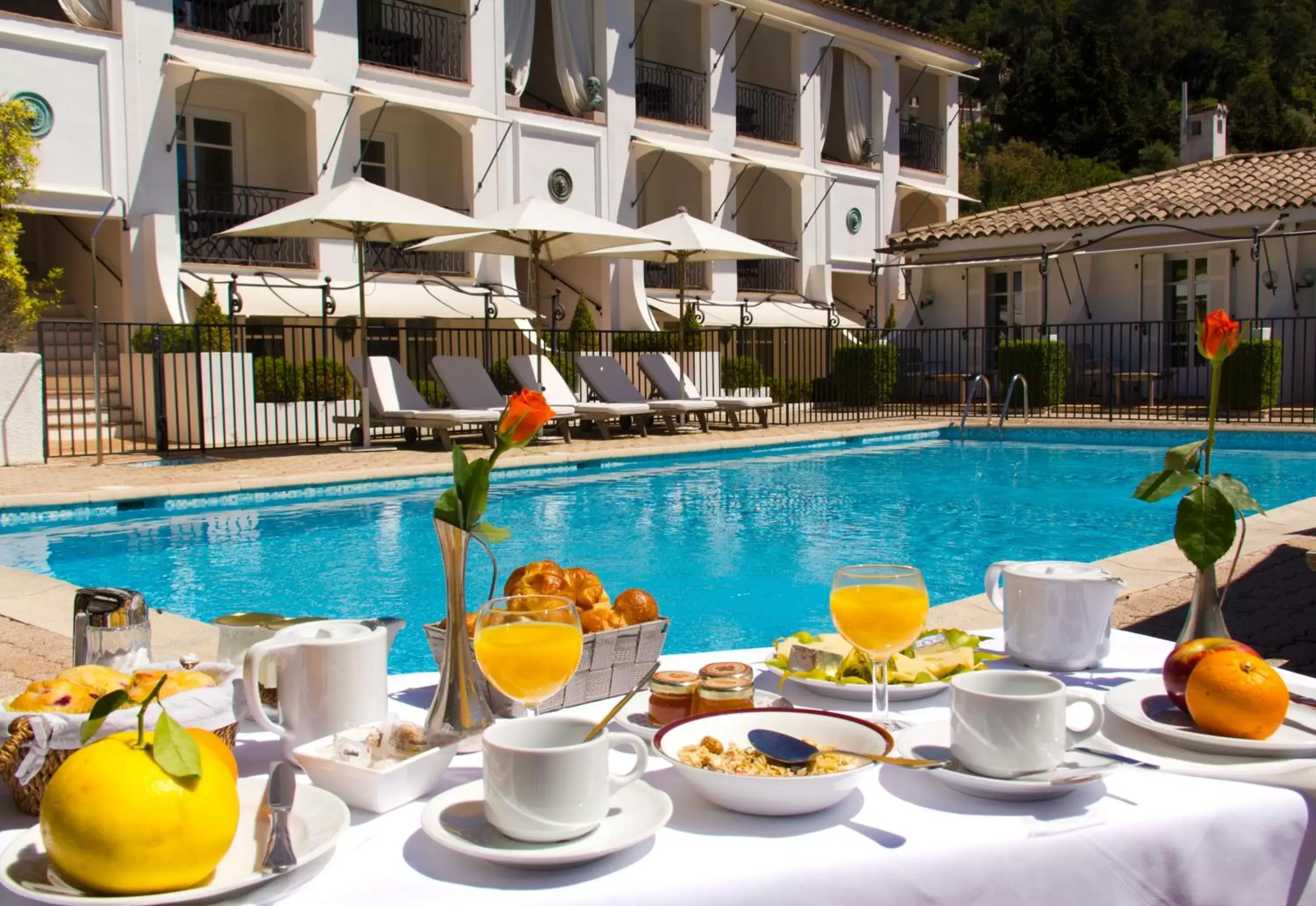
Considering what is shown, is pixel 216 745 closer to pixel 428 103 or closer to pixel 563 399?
pixel 563 399

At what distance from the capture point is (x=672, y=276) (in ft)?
75.8

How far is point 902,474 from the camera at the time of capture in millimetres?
12117

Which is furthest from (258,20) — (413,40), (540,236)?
(540,236)

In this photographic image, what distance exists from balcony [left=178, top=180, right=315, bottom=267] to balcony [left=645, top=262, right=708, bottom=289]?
7226 millimetres

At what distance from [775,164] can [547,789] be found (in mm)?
23111

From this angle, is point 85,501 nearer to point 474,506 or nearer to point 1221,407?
point 474,506

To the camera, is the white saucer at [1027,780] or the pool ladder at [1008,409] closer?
the white saucer at [1027,780]

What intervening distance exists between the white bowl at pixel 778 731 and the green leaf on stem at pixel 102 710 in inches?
23.3

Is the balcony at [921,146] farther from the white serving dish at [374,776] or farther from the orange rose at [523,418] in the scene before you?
the white serving dish at [374,776]

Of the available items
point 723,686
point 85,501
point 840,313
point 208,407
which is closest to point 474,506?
point 723,686

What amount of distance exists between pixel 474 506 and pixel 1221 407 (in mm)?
17770

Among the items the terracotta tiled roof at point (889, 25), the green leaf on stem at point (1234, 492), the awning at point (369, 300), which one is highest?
the terracotta tiled roof at point (889, 25)

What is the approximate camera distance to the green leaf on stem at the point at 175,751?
1.08 m

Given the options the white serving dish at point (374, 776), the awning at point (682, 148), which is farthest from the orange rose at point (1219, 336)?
the awning at point (682, 148)
